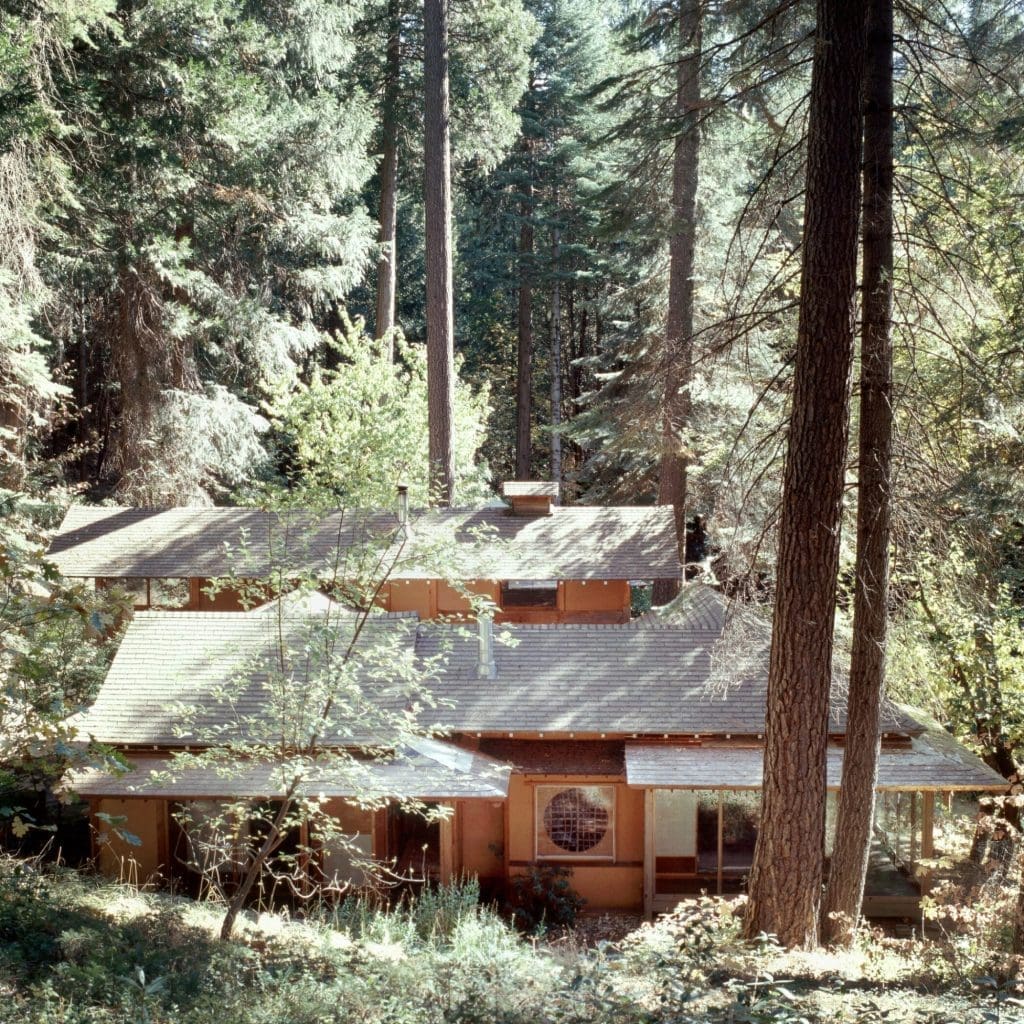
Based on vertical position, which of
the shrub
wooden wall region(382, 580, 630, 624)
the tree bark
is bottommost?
the shrub

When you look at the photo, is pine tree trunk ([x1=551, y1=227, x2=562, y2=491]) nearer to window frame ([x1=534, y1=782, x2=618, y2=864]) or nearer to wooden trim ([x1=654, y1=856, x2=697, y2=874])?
window frame ([x1=534, y1=782, x2=618, y2=864])

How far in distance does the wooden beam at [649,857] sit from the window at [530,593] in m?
6.99

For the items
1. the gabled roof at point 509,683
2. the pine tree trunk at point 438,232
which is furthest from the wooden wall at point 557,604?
the gabled roof at point 509,683

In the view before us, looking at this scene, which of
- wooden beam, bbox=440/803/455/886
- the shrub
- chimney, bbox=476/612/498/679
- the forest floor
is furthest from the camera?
chimney, bbox=476/612/498/679

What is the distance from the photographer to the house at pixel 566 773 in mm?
11688

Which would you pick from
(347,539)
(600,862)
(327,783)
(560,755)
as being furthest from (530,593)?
(327,783)

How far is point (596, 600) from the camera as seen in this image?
18.8m

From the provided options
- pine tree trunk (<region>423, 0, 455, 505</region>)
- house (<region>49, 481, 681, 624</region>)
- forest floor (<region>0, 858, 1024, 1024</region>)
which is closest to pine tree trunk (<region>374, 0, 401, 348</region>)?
pine tree trunk (<region>423, 0, 455, 505</region>)

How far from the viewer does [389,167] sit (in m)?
23.8

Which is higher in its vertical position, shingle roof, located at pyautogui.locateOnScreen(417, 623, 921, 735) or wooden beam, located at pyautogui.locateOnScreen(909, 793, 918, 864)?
shingle roof, located at pyautogui.locateOnScreen(417, 623, 921, 735)

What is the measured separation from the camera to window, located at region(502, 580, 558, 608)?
62.0ft

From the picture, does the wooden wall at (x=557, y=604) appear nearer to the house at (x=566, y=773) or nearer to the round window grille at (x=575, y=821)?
the house at (x=566, y=773)

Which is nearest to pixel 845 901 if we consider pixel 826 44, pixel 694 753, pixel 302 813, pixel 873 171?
pixel 694 753

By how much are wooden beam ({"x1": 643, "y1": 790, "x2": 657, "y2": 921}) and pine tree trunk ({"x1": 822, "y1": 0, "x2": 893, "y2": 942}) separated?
319 cm
